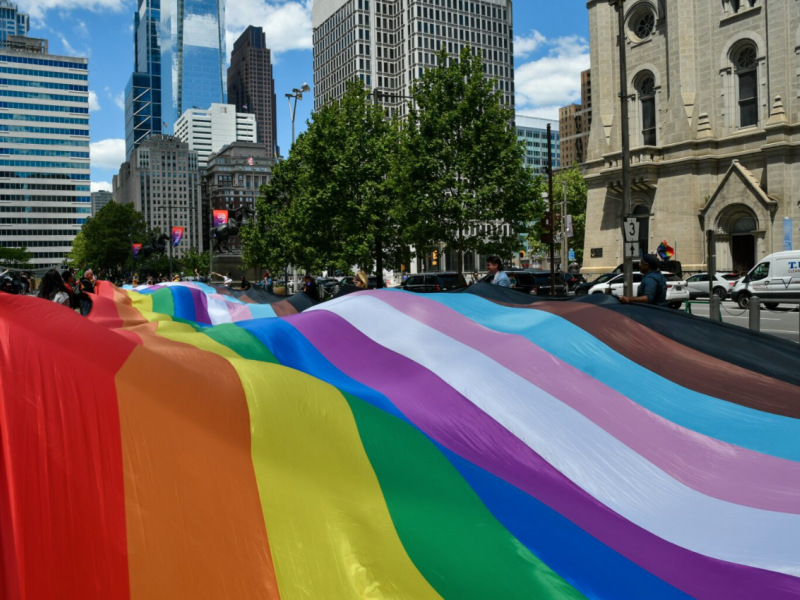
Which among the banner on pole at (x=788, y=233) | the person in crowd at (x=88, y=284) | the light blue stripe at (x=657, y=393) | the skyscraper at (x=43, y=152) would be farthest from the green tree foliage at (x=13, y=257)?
the light blue stripe at (x=657, y=393)

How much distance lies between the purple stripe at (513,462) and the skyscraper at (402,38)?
116 metres

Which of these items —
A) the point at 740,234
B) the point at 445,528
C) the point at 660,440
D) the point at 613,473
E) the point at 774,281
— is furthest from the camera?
the point at 740,234

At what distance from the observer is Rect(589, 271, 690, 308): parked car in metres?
30.8

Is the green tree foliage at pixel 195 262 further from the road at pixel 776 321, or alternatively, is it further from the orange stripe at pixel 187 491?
the orange stripe at pixel 187 491

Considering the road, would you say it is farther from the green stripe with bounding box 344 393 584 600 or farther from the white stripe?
the green stripe with bounding box 344 393 584 600

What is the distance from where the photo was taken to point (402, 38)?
121m

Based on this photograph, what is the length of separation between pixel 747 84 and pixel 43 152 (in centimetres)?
17036

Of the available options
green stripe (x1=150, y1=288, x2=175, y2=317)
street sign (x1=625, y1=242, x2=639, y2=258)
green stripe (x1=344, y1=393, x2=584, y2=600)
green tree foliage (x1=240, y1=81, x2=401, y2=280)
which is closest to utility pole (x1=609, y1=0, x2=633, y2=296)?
street sign (x1=625, y1=242, x2=639, y2=258)

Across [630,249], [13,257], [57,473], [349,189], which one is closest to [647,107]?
[349,189]

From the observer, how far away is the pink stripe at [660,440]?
14.3ft

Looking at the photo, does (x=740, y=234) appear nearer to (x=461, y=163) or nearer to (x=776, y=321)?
(x=461, y=163)

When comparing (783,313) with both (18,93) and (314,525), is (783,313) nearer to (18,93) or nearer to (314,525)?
(314,525)

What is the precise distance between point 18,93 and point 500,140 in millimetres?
168774

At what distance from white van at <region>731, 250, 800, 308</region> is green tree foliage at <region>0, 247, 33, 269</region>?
484 feet
